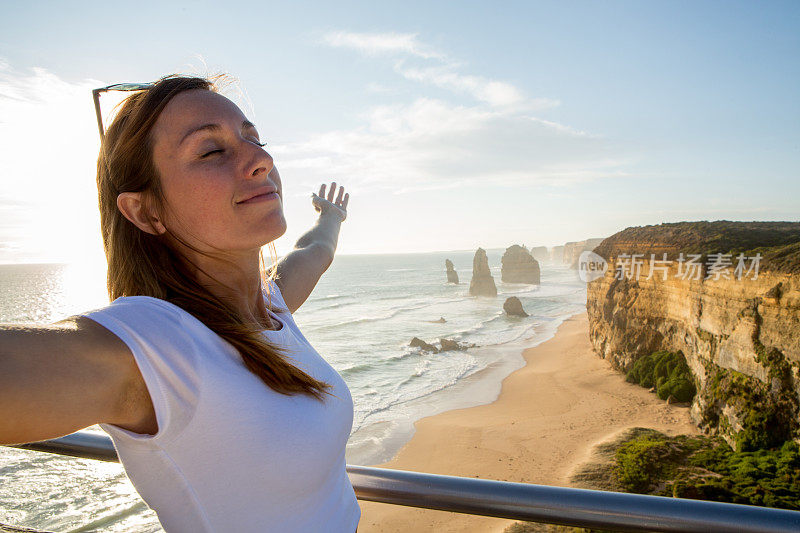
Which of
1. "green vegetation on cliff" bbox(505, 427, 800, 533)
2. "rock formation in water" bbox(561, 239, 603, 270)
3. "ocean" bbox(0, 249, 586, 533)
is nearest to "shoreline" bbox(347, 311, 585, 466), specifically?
"ocean" bbox(0, 249, 586, 533)

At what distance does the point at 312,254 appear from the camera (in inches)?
84.8

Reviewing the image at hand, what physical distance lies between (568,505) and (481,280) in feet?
221

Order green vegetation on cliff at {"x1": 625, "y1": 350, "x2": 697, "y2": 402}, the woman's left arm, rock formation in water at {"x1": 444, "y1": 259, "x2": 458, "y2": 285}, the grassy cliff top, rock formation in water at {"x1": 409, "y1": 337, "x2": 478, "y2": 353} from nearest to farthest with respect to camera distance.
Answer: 1. the woman's left arm
2. the grassy cliff top
3. green vegetation on cliff at {"x1": 625, "y1": 350, "x2": 697, "y2": 402}
4. rock formation in water at {"x1": 409, "y1": 337, "x2": 478, "y2": 353}
5. rock formation in water at {"x1": 444, "y1": 259, "x2": 458, "y2": 285}

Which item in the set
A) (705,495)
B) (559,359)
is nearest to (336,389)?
(705,495)

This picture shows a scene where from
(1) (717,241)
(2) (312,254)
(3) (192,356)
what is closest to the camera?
(3) (192,356)

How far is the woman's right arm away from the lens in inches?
24.7

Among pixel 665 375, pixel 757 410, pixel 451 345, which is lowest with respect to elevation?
pixel 451 345

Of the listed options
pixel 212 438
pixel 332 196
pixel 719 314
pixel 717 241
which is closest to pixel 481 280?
pixel 717 241

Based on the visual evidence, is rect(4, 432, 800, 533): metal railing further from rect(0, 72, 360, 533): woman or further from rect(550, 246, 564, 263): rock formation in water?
rect(550, 246, 564, 263): rock formation in water

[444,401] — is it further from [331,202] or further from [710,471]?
[331,202]

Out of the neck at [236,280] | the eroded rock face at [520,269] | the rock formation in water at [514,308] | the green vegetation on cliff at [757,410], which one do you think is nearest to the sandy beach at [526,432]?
the green vegetation on cliff at [757,410]

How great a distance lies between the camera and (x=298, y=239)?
2326 millimetres

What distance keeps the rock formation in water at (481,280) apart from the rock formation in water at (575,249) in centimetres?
Result: 6291

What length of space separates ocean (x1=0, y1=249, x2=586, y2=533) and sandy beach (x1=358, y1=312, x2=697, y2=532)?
1.10m
